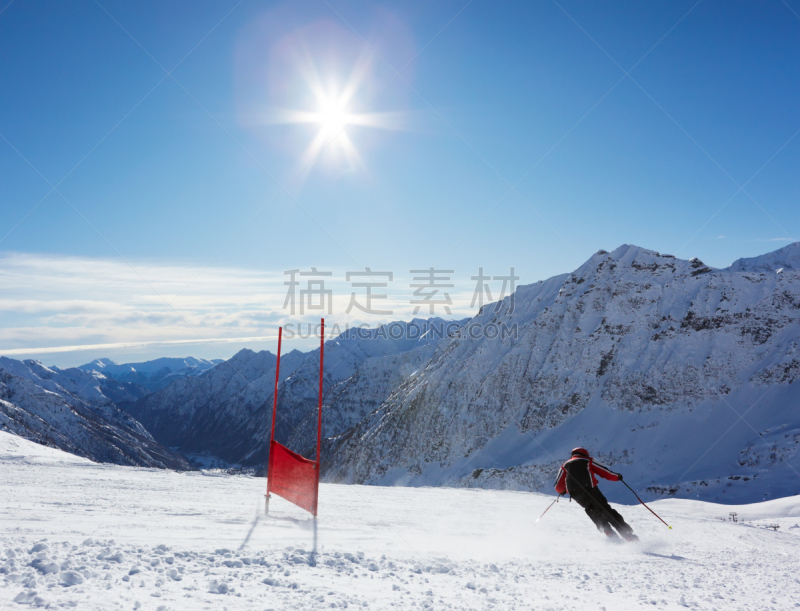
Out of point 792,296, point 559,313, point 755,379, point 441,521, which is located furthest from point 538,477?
point 441,521

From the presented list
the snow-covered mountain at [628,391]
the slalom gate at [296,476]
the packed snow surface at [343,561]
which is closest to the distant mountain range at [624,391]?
the snow-covered mountain at [628,391]

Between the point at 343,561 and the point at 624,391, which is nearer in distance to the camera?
the point at 343,561

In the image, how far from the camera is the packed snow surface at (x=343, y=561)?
4172 mm

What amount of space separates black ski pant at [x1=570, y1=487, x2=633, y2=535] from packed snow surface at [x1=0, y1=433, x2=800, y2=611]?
34 centimetres

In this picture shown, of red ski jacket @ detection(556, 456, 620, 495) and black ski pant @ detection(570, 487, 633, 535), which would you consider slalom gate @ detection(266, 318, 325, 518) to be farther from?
black ski pant @ detection(570, 487, 633, 535)

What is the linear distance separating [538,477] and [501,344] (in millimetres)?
31292

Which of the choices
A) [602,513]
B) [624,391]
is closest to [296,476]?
[602,513]

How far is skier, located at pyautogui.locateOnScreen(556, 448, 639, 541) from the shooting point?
8.84m

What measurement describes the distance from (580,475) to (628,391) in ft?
186

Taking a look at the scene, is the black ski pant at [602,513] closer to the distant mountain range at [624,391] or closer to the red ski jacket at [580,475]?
the red ski jacket at [580,475]

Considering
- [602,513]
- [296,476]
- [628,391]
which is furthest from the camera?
[628,391]

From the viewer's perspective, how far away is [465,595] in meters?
4.73

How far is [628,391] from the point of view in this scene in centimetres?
5931

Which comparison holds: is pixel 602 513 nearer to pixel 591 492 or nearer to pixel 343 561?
pixel 591 492
